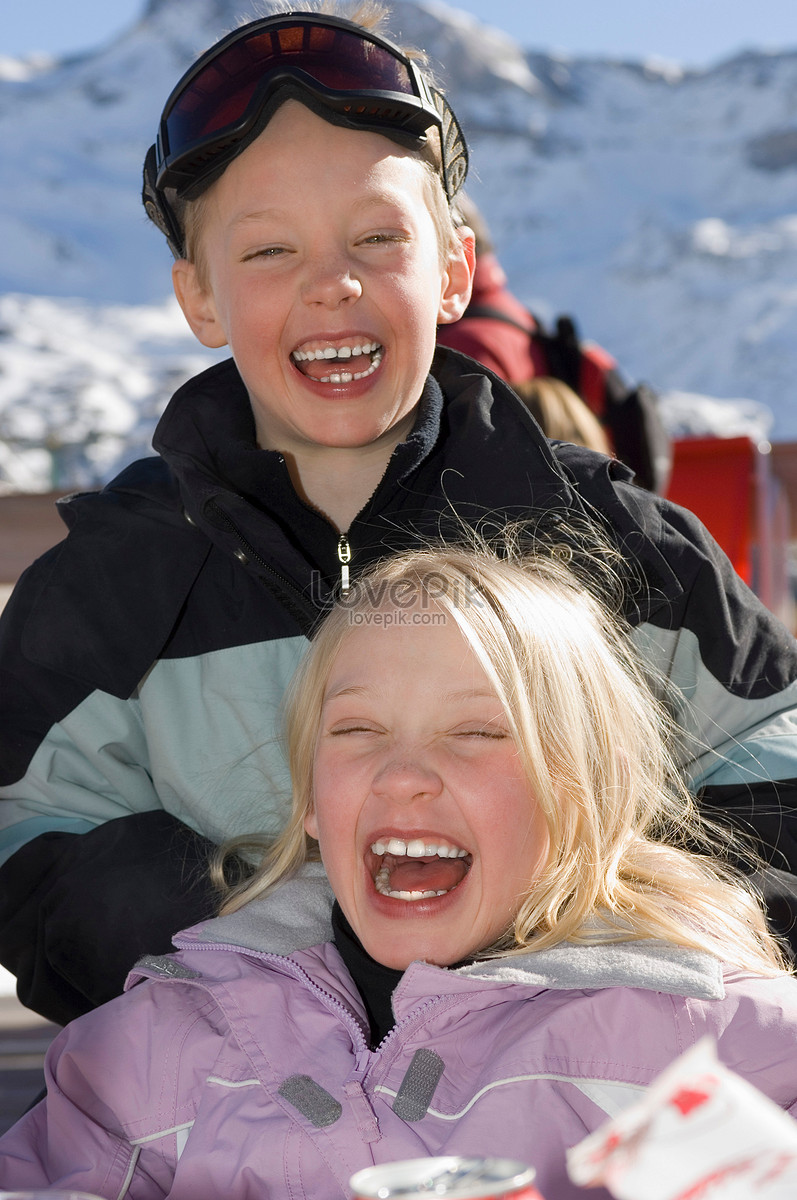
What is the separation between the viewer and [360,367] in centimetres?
159

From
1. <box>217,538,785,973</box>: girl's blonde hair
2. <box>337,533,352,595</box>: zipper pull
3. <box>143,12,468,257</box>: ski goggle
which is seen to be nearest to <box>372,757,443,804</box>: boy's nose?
<box>217,538,785,973</box>: girl's blonde hair

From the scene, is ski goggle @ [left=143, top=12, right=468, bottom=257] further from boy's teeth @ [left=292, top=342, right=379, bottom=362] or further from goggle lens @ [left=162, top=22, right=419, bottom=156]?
boy's teeth @ [left=292, top=342, right=379, bottom=362]

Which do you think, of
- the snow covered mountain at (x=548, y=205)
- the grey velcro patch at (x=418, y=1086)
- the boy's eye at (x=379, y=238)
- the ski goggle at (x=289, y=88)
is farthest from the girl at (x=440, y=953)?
the snow covered mountain at (x=548, y=205)

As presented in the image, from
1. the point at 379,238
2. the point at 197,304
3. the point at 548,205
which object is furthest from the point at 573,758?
the point at 548,205

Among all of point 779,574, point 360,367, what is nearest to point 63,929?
point 360,367

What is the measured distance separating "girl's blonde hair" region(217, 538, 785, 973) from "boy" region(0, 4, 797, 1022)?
0.21ft

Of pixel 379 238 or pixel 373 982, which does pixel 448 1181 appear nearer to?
pixel 373 982

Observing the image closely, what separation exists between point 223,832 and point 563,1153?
0.65 m

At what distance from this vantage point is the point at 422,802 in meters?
1.28

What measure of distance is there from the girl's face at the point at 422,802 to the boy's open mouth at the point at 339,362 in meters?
0.37

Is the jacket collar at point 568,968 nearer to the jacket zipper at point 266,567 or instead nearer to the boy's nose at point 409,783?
the boy's nose at point 409,783

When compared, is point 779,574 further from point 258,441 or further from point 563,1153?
point 563,1153

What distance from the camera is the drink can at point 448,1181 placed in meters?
0.63

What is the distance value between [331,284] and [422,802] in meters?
0.65
